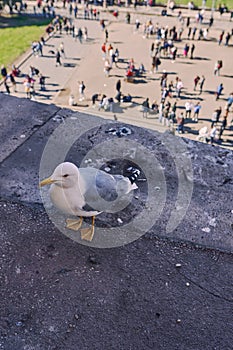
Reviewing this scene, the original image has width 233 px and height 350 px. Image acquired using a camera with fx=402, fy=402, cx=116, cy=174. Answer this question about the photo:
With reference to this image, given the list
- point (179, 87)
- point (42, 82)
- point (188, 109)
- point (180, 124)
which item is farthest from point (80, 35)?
point (180, 124)

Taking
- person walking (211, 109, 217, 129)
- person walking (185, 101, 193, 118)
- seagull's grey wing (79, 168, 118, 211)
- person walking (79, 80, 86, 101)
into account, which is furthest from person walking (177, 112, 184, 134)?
seagull's grey wing (79, 168, 118, 211)

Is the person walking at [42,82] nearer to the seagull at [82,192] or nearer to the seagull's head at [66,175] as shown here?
the seagull at [82,192]

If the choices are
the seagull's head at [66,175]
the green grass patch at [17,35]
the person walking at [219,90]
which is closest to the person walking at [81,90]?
the green grass patch at [17,35]

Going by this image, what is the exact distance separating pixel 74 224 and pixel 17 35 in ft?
79.8

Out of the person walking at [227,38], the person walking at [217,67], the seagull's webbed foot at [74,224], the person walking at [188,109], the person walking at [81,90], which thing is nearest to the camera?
the seagull's webbed foot at [74,224]

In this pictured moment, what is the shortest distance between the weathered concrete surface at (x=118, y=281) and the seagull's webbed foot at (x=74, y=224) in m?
0.23

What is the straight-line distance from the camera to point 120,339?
5.68m

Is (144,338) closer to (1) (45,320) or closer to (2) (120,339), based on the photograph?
(2) (120,339)

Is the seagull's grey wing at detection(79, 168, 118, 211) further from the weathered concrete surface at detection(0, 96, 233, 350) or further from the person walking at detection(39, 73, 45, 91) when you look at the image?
the person walking at detection(39, 73, 45, 91)

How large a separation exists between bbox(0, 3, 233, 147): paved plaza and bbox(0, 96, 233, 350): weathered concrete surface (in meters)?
10.3

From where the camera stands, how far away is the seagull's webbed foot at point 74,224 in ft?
23.6

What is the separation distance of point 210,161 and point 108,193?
320 cm

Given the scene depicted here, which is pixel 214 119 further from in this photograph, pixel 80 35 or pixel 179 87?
pixel 80 35

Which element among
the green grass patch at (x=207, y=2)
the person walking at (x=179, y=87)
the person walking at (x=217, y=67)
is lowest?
the person walking at (x=179, y=87)
